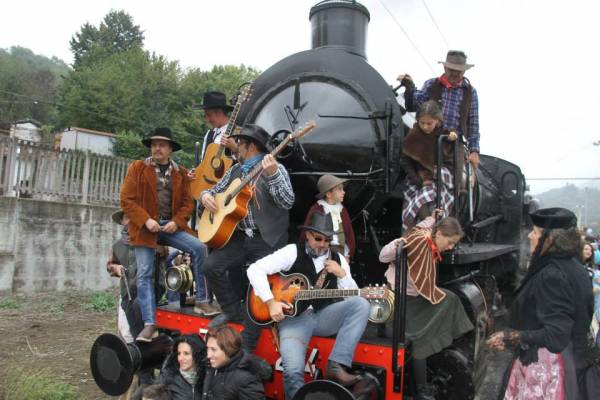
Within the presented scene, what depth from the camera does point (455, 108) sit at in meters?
4.46

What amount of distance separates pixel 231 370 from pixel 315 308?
0.64 m

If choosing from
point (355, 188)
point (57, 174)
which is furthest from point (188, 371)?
point (57, 174)

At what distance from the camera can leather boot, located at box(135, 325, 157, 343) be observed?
3679 millimetres

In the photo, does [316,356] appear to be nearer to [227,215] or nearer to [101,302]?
[227,215]

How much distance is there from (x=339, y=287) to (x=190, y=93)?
3224 centimetres

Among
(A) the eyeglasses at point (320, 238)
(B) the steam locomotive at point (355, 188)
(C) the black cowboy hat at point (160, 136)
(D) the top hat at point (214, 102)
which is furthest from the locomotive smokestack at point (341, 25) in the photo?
(A) the eyeglasses at point (320, 238)

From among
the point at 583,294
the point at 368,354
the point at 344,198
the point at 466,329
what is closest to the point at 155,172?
the point at 344,198

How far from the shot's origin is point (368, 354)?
297 cm

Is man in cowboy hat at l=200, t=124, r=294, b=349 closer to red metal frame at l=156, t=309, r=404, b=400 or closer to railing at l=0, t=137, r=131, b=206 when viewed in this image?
red metal frame at l=156, t=309, r=404, b=400

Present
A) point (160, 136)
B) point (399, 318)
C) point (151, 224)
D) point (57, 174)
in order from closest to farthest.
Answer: point (399, 318) < point (151, 224) < point (160, 136) < point (57, 174)

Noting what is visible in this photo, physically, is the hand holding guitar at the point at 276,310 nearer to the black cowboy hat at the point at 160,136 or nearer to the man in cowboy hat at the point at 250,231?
the man in cowboy hat at the point at 250,231

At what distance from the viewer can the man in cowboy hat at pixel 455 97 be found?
173 inches

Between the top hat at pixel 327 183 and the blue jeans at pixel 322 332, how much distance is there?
76 centimetres

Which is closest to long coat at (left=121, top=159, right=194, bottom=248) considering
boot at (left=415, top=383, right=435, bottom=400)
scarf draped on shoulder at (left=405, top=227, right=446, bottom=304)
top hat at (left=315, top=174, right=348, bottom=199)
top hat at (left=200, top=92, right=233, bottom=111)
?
top hat at (left=200, top=92, right=233, bottom=111)
